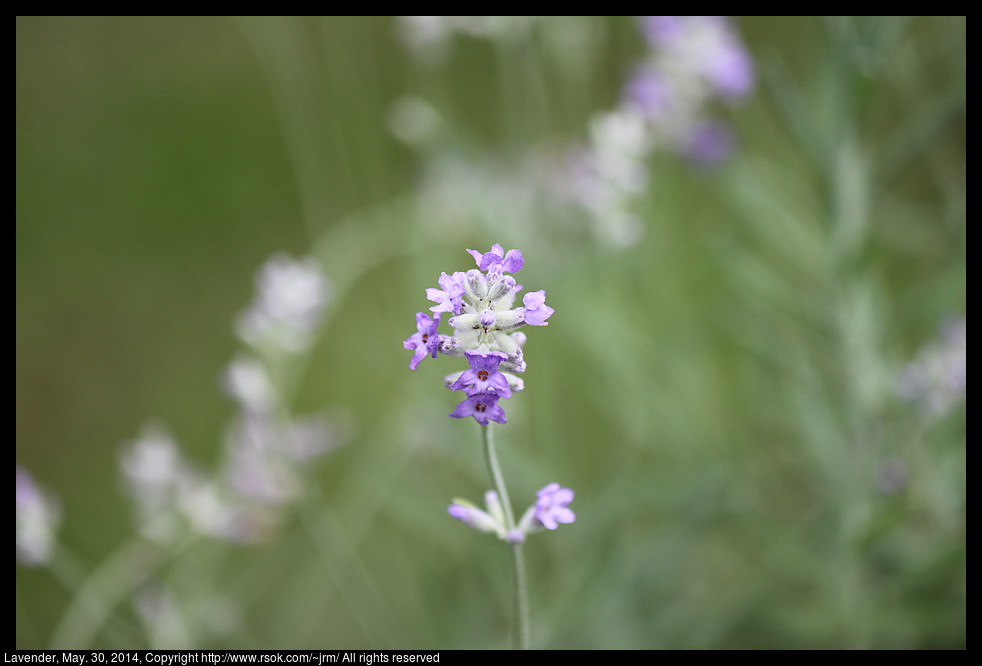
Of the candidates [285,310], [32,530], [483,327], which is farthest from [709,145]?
[32,530]

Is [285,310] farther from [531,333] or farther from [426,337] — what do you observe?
[531,333]

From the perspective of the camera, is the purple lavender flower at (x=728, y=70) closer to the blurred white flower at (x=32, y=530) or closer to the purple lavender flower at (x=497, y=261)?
the purple lavender flower at (x=497, y=261)

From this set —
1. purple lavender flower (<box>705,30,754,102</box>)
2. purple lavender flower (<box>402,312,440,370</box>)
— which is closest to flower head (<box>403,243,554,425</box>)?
purple lavender flower (<box>402,312,440,370</box>)

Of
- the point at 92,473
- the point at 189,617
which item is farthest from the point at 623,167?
the point at 92,473

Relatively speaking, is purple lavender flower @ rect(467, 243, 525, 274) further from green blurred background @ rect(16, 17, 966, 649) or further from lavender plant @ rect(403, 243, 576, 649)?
green blurred background @ rect(16, 17, 966, 649)

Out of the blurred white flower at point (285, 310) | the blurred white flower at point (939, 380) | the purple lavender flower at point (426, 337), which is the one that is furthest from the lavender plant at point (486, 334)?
the blurred white flower at point (939, 380)
